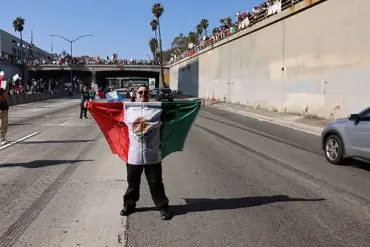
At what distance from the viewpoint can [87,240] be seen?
191 inches

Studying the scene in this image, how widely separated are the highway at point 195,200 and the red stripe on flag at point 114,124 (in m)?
0.86

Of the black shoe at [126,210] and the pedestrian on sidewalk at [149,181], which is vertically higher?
the pedestrian on sidewalk at [149,181]

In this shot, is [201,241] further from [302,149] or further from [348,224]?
[302,149]

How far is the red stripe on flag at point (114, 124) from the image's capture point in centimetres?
593

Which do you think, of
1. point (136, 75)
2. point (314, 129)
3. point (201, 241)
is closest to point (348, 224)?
point (201, 241)

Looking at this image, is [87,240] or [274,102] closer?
[87,240]

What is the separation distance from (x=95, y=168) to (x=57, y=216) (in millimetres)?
3465

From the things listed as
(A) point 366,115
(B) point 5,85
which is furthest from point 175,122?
(B) point 5,85

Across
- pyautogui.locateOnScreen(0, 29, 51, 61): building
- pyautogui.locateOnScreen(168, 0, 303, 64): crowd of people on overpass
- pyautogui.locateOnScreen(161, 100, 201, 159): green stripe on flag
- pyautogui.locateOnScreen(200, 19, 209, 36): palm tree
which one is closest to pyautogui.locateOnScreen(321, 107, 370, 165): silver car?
pyautogui.locateOnScreen(161, 100, 201, 159): green stripe on flag

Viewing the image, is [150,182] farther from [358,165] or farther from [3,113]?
[3,113]

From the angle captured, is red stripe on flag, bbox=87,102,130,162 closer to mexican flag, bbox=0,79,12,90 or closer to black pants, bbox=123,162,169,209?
black pants, bbox=123,162,169,209

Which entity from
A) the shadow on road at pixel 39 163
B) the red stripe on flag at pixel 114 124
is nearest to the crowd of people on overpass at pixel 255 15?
the shadow on road at pixel 39 163

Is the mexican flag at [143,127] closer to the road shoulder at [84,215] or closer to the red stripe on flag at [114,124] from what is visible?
the red stripe on flag at [114,124]

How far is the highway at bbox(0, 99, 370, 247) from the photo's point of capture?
16.5 ft
